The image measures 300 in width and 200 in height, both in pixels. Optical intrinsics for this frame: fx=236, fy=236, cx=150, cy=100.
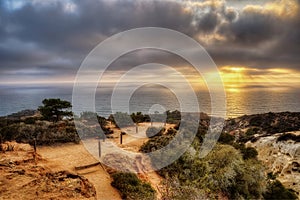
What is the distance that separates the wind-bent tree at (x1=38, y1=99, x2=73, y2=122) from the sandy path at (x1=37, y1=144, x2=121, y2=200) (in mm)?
7549

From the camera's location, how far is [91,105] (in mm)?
24609

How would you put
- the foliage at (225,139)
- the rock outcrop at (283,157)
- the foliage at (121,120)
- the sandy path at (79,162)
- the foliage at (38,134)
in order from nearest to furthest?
the sandy path at (79,162) < the foliage at (38,134) < the rock outcrop at (283,157) < the foliage at (225,139) < the foliage at (121,120)

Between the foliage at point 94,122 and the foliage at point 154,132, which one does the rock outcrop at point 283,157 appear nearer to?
the foliage at point 154,132

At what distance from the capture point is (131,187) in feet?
27.5

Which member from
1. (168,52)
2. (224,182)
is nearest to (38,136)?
(168,52)

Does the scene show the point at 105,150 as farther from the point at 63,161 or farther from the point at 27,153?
the point at 27,153

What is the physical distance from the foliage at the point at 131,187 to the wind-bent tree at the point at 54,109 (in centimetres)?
1291

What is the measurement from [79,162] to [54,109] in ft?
A: 36.6

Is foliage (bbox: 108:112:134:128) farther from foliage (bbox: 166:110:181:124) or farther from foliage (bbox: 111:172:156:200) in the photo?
foliage (bbox: 111:172:156:200)

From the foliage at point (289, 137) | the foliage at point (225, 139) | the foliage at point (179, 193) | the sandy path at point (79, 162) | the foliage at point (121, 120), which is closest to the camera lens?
the foliage at point (179, 193)

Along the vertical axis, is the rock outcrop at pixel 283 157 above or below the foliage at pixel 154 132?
below

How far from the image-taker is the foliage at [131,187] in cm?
798

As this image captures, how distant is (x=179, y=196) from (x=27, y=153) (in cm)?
659

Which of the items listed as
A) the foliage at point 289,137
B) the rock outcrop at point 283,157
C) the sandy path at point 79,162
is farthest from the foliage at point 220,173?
the foliage at point 289,137
